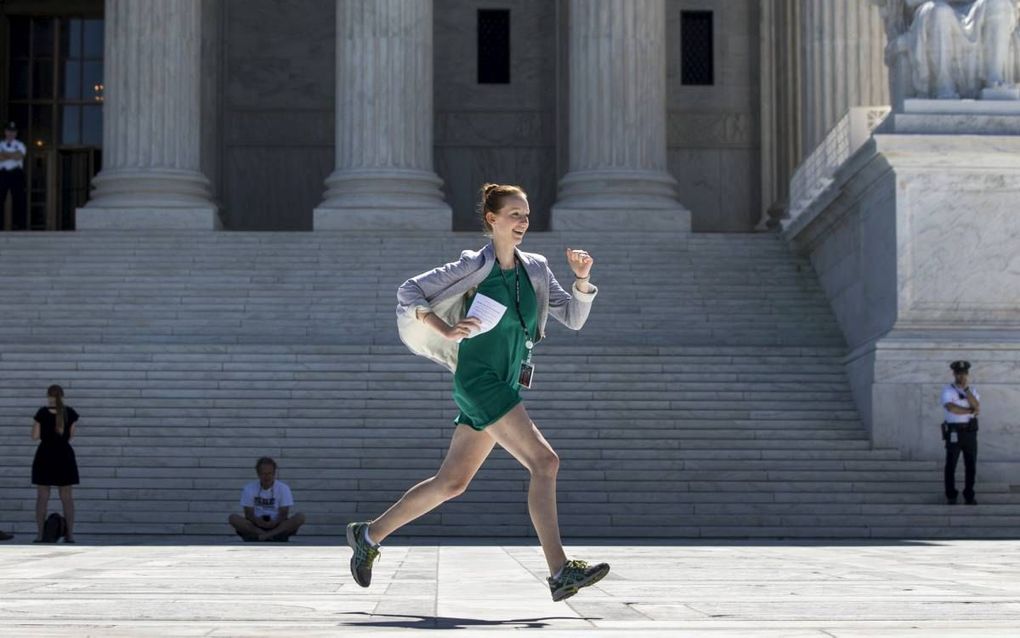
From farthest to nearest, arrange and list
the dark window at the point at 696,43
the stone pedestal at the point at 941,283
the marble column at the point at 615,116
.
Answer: the dark window at the point at 696,43 → the marble column at the point at 615,116 → the stone pedestal at the point at 941,283

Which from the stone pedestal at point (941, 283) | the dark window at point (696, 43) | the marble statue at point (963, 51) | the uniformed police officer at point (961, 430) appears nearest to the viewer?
the uniformed police officer at point (961, 430)

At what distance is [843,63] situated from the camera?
34.6 meters

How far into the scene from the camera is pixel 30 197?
4328 centimetres

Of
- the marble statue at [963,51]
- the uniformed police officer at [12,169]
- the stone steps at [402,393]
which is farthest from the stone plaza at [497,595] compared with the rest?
the uniformed police officer at [12,169]

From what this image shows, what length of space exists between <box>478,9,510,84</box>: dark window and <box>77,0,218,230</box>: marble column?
407 inches

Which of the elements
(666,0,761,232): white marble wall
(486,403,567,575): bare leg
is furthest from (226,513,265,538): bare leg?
(666,0,761,232): white marble wall

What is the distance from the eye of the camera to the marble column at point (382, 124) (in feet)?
110

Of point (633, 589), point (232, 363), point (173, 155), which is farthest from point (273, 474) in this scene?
point (173, 155)

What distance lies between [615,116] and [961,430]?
1440 cm

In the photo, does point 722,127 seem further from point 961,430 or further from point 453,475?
point 453,475

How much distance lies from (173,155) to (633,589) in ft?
84.2

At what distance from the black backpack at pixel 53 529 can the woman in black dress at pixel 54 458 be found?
0.13 metres

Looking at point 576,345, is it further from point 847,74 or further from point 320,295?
point 847,74

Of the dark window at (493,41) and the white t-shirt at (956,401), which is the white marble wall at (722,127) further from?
the white t-shirt at (956,401)
